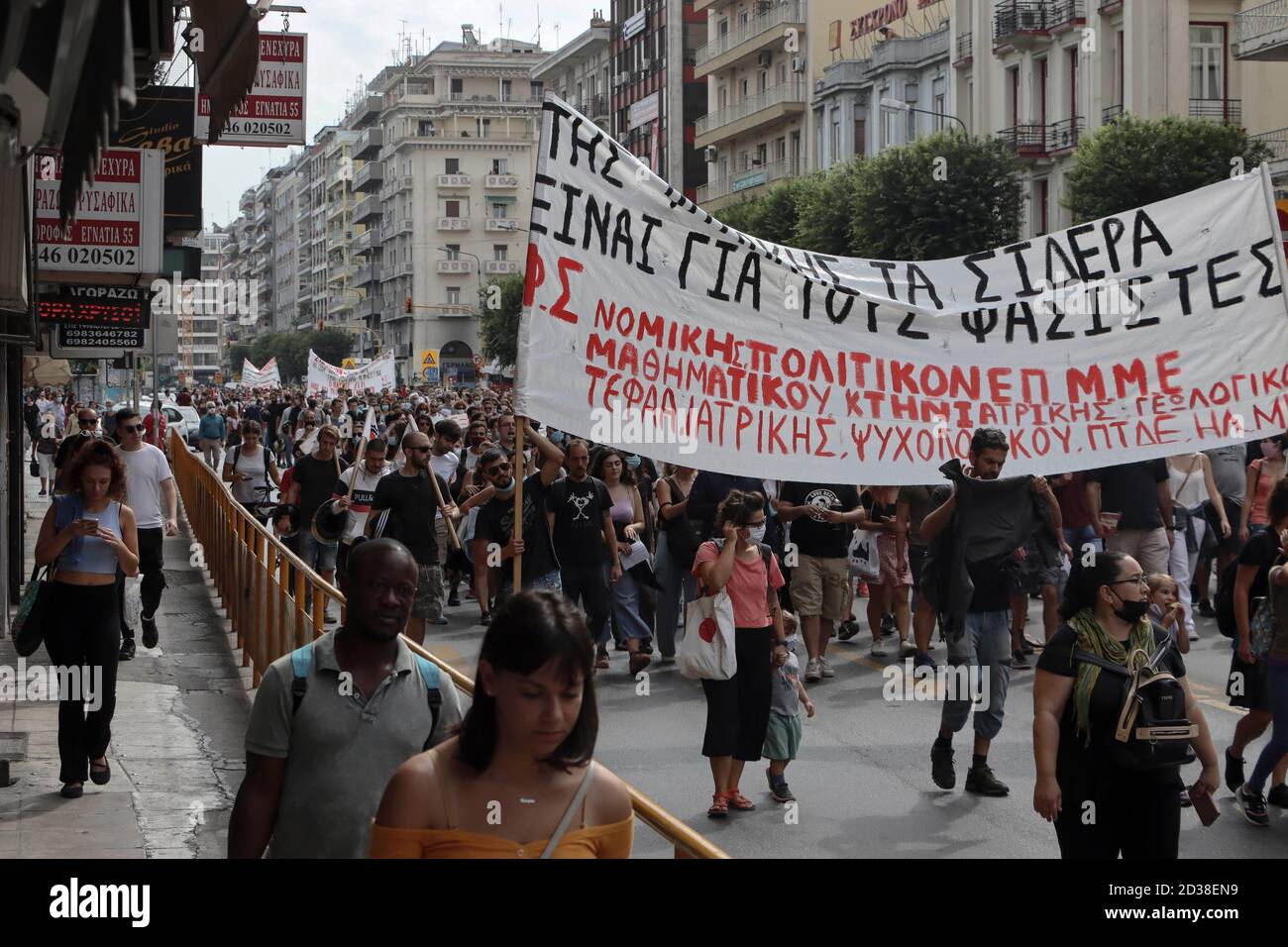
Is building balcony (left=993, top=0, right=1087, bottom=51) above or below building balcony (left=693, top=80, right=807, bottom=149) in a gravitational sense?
below

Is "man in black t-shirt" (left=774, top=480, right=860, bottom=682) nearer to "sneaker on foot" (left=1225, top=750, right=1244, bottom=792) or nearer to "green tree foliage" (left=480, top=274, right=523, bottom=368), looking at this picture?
"sneaker on foot" (left=1225, top=750, right=1244, bottom=792)

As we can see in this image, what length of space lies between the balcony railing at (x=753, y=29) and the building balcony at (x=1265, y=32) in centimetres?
3070

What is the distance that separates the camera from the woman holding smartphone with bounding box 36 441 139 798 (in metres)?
8.49

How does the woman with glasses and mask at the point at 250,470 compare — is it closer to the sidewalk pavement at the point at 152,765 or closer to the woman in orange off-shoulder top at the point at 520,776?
the sidewalk pavement at the point at 152,765

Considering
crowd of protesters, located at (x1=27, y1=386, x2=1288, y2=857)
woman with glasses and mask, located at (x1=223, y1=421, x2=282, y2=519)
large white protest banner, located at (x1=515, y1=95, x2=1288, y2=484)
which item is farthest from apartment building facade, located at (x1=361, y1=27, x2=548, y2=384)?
large white protest banner, located at (x1=515, y1=95, x2=1288, y2=484)

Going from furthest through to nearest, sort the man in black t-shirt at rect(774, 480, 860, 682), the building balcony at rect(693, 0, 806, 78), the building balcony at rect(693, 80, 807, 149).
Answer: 1. the building balcony at rect(693, 0, 806, 78)
2. the building balcony at rect(693, 80, 807, 149)
3. the man in black t-shirt at rect(774, 480, 860, 682)

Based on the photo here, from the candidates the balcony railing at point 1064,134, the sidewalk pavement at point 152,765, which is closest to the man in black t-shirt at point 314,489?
the sidewalk pavement at point 152,765

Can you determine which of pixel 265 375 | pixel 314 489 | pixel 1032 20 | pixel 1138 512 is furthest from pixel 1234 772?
pixel 265 375

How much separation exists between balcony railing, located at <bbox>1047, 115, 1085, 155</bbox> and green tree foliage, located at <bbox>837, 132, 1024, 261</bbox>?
7.02 feet

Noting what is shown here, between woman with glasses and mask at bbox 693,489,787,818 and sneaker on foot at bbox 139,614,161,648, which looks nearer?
woman with glasses and mask at bbox 693,489,787,818

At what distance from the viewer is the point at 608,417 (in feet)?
24.7

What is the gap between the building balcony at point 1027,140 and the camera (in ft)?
150

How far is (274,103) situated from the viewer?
1506 centimetres
